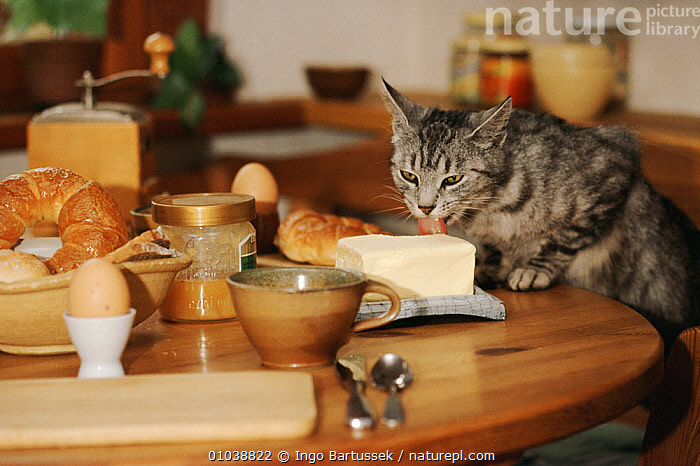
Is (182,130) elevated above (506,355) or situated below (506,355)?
above

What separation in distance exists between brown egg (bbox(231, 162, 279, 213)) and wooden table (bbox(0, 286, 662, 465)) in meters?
0.41

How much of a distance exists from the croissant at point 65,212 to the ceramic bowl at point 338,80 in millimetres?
2417

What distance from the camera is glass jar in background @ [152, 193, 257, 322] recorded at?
3.70 feet

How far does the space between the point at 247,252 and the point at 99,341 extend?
33 centimetres

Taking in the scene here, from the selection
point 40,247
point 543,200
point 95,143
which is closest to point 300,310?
point 40,247

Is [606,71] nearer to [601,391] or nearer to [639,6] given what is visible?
[639,6]

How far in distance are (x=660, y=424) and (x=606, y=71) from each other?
1.64m

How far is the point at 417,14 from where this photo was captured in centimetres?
388

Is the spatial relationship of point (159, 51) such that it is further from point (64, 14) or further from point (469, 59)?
point (469, 59)

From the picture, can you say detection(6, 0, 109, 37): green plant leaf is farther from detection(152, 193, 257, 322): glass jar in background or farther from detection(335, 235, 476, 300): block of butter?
detection(335, 235, 476, 300): block of butter

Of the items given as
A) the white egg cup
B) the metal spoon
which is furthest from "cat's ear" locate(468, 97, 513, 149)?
the white egg cup

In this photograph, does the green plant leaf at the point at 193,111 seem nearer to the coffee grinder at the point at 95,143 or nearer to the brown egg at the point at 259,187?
the coffee grinder at the point at 95,143

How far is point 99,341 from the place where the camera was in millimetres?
871

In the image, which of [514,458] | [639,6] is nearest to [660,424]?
[514,458]
